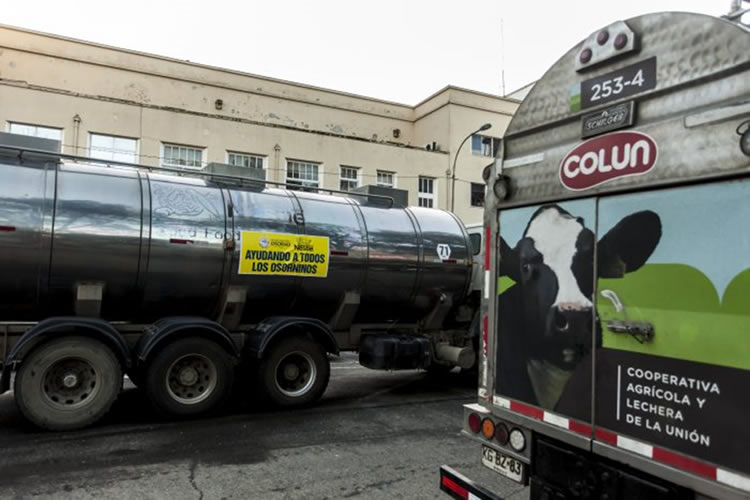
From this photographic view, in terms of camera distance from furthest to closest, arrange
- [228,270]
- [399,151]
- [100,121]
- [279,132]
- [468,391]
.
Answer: [399,151], [279,132], [100,121], [468,391], [228,270]

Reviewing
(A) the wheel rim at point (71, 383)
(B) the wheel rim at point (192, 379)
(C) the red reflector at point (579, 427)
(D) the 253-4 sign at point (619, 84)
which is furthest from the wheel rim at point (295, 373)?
(D) the 253-4 sign at point (619, 84)

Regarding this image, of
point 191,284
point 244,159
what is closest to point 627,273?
point 191,284

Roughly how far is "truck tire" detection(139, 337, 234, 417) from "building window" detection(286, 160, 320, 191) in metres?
19.1

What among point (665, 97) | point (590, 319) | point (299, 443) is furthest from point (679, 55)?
point (299, 443)

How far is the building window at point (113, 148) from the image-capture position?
72.0 ft

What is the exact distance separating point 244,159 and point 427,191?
1012cm

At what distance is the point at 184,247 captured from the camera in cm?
722

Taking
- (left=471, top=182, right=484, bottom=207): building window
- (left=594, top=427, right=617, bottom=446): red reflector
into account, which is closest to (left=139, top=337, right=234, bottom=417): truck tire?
(left=594, top=427, right=617, bottom=446): red reflector

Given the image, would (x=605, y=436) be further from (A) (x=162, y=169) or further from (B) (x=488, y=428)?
(A) (x=162, y=169)

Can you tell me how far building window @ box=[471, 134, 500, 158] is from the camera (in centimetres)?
3116

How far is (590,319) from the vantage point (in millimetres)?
2826

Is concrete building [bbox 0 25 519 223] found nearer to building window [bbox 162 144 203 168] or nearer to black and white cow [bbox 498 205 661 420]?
building window [bbox 162 144 203 168]

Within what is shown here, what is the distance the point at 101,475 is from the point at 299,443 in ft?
6.58

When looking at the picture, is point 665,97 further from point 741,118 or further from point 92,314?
point 92,314
